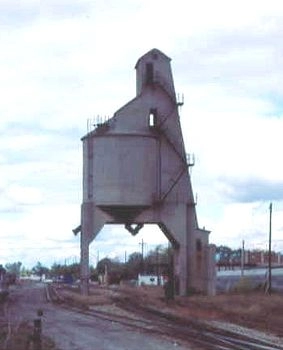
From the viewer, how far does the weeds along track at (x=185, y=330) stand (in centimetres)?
2770

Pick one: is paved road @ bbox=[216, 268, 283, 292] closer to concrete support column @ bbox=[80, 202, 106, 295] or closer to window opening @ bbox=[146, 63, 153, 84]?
concrete support column @ bbox=[80, 202, 106, 295]

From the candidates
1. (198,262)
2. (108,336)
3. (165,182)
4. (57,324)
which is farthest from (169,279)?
(108,336)

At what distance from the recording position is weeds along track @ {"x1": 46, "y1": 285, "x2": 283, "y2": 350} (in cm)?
2770

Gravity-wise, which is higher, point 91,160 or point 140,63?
point 140,63

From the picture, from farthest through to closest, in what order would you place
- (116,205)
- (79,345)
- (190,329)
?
(116,205) < (190,329) < (79,345)

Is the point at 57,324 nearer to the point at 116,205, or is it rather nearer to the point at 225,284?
the point at 116,205

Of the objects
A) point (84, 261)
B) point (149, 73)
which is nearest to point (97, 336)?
point (84, 261)

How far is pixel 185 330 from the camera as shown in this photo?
111ft

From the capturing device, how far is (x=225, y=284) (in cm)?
10094

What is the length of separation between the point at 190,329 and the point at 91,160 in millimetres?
34072

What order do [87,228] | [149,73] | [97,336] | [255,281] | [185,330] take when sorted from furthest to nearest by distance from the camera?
[255,281], [149,73], [87,228], [185,330], [97,336]

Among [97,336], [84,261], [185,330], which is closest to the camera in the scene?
[97,336]

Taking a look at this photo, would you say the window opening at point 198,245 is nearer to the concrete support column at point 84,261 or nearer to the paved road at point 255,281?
the concrete support column at point 84,261

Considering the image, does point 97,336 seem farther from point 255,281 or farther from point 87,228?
point 255,281
